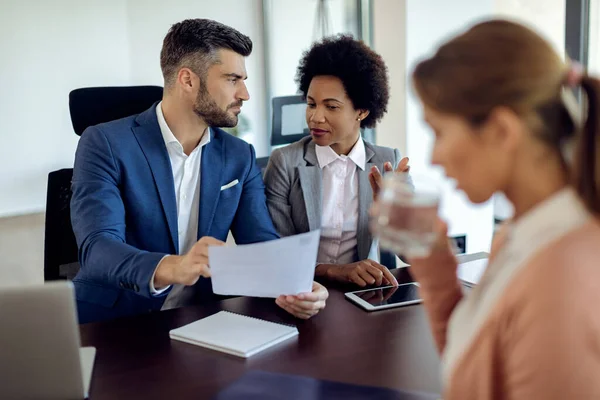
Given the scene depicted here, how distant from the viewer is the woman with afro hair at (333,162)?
216 centimetres

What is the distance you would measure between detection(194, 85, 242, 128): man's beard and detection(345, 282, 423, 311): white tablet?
792mm

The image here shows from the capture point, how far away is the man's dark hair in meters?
2.14

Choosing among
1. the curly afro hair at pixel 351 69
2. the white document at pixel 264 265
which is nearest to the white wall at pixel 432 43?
the curly afro hair at pixel 351 69

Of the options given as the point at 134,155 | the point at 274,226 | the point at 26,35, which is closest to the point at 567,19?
the point at 274,226

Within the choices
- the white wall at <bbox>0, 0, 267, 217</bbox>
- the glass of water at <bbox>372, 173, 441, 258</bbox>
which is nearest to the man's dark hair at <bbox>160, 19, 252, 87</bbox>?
the glass of water at <bbox>372, 173, 441, 258</bbox>

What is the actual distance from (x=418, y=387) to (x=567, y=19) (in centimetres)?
257

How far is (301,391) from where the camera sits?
1.11 metres

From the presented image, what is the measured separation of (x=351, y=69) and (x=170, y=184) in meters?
0.81

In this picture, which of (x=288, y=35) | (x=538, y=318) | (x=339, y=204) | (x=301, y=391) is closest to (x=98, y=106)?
(x=339, y=204)

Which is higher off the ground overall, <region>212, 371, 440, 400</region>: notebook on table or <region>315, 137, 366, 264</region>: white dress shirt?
<region>315, 137, 366, 264</region>: white dress shirt

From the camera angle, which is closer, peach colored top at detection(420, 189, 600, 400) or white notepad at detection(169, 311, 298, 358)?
peach colored top at detection(420, 189, 600, 400)

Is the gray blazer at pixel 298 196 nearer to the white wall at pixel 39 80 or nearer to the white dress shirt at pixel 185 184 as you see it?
the white dress shirt at pixel 185 184

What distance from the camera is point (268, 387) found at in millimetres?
1131

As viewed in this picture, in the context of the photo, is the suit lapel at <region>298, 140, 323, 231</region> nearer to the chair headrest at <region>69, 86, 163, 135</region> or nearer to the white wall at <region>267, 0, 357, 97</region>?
the chair headrest at <region>69, 86, 163, 135</region>
